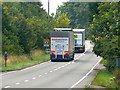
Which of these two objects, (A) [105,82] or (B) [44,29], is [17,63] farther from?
(B) [44,29]

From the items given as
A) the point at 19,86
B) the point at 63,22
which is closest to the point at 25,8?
the point at 63,22

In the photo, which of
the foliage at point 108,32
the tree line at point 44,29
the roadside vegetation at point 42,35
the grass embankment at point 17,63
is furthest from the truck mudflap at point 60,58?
the foliage at point 108,32

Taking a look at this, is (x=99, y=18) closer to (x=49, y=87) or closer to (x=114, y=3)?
(x=114, y=3)

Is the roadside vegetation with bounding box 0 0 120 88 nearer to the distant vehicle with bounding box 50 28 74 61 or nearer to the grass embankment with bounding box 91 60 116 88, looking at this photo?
the grass embankment with bounding box 91 60 116 88

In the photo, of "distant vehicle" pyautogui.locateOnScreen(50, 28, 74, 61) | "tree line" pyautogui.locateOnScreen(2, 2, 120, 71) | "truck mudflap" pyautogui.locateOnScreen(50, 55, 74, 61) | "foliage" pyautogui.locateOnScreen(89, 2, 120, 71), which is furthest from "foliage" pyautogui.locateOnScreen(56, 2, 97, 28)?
"foliage" pyautogui.locateOnScreen(89, 2, 120, 71)

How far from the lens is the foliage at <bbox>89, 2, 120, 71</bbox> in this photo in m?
34.2

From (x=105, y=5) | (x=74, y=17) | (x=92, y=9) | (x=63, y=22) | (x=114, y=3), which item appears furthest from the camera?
(x=74, y=17)

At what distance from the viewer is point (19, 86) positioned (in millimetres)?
26797

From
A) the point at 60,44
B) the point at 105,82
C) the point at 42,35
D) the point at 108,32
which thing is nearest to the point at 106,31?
the point at 108,32

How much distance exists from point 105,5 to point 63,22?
205ft

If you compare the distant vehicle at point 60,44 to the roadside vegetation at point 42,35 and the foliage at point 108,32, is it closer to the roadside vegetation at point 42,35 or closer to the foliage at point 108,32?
the roadside vegetation at point 42,35

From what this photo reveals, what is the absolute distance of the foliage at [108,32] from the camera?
112 feet

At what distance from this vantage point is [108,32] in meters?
38.6

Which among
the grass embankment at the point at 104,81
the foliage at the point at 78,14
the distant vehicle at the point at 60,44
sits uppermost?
the foliage at the point at 78,14
